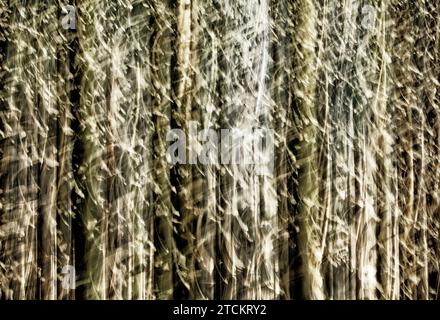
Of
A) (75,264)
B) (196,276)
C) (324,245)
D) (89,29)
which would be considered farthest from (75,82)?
(324,245)

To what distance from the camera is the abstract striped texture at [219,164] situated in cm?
131

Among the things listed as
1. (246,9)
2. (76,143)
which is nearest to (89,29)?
(76,143)

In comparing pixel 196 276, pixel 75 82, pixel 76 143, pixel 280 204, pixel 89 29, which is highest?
pixel 89 29

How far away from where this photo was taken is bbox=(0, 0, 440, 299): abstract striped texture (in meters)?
1.31

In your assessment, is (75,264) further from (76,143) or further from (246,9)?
(246,9)

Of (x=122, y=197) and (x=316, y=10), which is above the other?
(x=316, y=10)

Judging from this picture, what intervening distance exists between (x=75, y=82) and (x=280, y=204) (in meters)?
0.64

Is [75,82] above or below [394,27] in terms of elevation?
below

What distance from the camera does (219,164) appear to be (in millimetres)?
1354

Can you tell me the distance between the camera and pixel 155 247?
4.35 feet

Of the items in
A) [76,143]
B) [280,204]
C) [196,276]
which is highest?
[76,143]

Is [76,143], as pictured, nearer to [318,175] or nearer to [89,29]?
[89,29]

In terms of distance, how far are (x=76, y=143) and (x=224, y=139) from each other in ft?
1.30

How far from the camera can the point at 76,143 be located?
1318 mm
